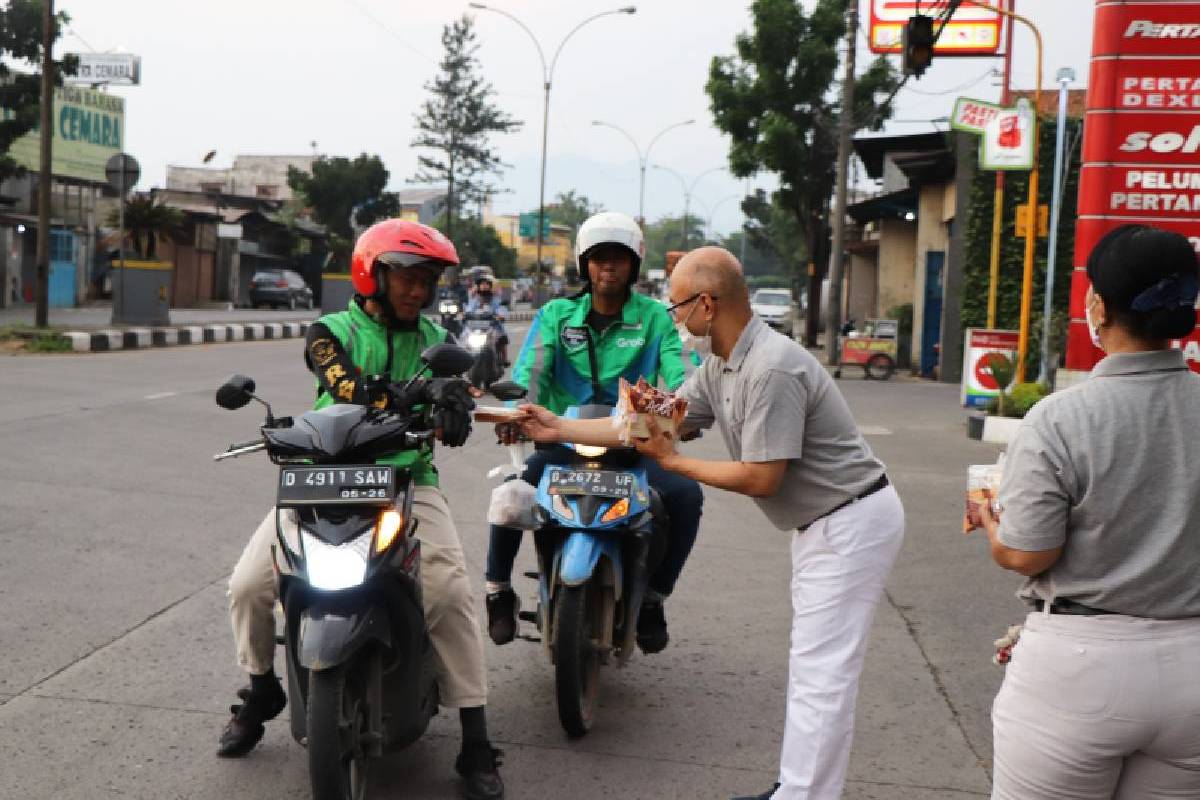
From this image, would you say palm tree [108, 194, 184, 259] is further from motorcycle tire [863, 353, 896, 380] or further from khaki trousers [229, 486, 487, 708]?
khaki trousers [229, 486, 487, 708]

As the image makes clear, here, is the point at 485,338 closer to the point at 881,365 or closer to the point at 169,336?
the point at 169,336

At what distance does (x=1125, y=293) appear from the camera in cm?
243

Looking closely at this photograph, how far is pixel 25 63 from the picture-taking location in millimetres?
26297

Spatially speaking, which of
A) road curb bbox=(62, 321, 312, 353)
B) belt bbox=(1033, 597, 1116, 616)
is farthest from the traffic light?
belt bbox=(1033, 597, 1116, 616)

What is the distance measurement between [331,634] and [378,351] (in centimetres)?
113

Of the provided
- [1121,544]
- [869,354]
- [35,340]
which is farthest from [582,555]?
[869,354]

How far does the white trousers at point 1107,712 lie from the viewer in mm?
2363

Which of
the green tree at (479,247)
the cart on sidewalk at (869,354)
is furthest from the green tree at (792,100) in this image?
the green tree at (479,247)

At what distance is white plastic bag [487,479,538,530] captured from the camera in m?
4.69

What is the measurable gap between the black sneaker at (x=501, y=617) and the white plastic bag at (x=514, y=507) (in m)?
0.42

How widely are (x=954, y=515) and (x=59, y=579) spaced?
589cm

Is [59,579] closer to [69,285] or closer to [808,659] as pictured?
[808,659]

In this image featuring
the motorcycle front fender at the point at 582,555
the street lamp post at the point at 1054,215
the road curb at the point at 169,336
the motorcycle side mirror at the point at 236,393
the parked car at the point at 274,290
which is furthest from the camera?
the parked car at the point at 274,290

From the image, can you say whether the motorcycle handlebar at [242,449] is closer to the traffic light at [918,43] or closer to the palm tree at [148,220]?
the traffic light at [918,43]
